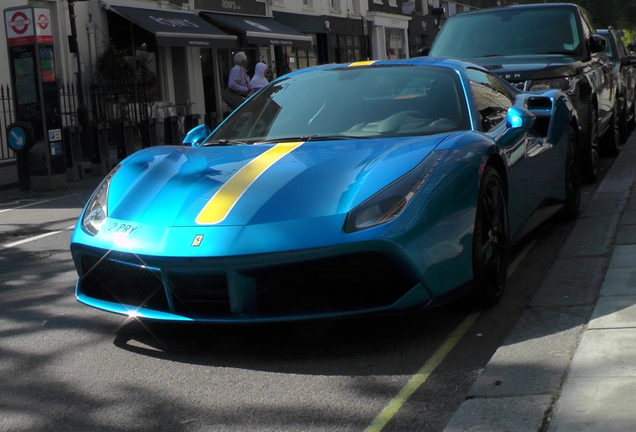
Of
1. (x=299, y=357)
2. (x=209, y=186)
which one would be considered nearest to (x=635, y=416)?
(x=299, y=357)

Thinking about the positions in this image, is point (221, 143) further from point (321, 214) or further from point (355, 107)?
point (321, 214)

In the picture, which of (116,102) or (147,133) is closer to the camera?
(147,133)

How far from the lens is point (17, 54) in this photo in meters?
12.6

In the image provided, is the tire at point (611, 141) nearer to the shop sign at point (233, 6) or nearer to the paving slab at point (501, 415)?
the paving slab at point (501, 415)

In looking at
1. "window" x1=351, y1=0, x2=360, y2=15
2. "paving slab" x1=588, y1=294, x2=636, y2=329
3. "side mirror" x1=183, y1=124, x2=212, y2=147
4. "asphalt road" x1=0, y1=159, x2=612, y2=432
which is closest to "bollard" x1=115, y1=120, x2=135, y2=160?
"side mirror" x1=183, y1=124, x2=212, y2=147

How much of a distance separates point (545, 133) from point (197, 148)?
235 centimetres

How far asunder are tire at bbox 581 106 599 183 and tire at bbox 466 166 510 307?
11.9ft

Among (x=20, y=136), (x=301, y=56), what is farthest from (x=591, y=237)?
(x=301, y=56)

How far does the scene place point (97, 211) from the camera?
170 inches

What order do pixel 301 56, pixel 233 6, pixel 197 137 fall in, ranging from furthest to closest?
pixel 301 56
pixel 233 6
pixel 197 137

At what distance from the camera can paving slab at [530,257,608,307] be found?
4395 mm

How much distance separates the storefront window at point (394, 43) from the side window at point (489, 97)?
39022mm

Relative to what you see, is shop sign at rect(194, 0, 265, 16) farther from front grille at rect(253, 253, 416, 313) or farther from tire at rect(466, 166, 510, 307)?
A: front grille at rect(253, 253, 416, 313)

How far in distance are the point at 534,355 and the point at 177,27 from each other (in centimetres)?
2168
